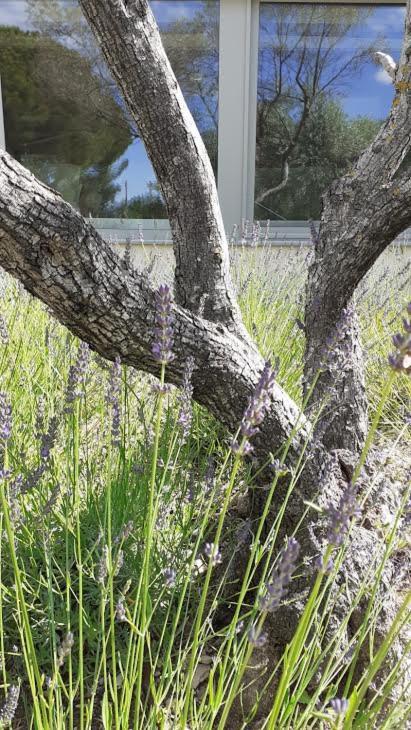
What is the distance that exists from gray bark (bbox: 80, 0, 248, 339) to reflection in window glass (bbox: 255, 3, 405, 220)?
5362 millimetres

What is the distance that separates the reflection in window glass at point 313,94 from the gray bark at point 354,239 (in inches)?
213

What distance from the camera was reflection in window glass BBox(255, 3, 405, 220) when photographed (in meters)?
6.94

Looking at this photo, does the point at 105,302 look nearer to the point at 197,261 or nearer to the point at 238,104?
the point at 197,261

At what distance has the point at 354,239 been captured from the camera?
6.44 feet

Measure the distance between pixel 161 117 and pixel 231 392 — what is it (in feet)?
3.06

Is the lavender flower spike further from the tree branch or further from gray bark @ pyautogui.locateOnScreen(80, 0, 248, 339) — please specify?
gray bark @ pyautogui.locateOnScreen(80, 0, 248, 339)

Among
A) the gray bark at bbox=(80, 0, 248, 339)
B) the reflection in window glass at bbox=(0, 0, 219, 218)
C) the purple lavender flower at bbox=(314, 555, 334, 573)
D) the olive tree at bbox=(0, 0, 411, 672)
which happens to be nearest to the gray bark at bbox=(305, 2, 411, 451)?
the olive tree at bbox=(0, 0, 411, 672)

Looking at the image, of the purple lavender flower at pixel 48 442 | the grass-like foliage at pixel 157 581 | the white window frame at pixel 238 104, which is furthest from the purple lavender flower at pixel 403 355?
the white window frame at pixel 238 104

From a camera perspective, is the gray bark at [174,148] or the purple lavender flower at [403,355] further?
the gray bark at [174,148]

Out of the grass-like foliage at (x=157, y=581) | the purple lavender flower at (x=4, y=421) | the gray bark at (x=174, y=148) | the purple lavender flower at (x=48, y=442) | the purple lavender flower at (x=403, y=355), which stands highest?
the gray bark at (x=174, y=148)

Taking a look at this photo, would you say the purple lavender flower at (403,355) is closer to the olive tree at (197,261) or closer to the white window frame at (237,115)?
the olive tree at (197,261)

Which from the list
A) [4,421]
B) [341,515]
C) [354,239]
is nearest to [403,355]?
[341,515]

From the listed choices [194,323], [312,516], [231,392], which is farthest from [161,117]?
[312,516]

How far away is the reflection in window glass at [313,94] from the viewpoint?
22.8 feet
